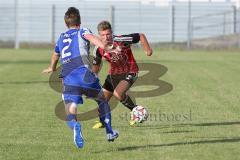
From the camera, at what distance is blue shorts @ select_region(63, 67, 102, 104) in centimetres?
1047

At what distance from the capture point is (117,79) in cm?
1280

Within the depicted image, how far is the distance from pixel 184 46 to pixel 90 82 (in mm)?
44432

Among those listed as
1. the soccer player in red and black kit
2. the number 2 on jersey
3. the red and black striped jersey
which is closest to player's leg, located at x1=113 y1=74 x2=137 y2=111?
the soccer player in red and black kit

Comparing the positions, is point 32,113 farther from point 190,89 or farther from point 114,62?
point 190,89

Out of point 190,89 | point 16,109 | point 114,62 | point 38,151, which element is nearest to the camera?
point 38,151

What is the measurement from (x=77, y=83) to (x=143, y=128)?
269 centimetres

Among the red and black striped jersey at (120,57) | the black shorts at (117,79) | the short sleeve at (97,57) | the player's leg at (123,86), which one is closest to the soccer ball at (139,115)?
the player's leg at (123,86)

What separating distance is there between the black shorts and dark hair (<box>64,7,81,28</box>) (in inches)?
97.5

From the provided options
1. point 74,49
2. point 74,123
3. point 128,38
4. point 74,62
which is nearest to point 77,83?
point 74,62

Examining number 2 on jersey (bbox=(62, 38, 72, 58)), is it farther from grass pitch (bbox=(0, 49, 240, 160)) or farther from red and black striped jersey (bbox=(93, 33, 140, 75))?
red and black striped jersey (bbox=(93, 33, 140, 75))

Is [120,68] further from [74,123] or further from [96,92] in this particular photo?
[74,123]

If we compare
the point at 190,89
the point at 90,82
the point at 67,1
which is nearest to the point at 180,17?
the point at 67,1

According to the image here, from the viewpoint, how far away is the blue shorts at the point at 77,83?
10.5 m

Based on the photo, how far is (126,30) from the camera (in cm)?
5816
